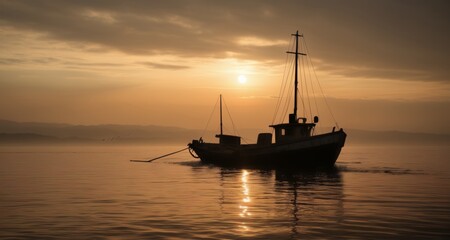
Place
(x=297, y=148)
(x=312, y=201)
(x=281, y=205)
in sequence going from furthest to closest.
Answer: (x=297, y=148) < (x=312, y=201) < (x=281, y=205)

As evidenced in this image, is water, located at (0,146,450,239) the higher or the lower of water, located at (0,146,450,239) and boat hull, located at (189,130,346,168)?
the lower

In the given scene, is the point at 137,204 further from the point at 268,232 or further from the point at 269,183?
the point at 269,183

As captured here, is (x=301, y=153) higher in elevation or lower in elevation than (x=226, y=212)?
higher

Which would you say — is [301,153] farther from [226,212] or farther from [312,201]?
[226,212]

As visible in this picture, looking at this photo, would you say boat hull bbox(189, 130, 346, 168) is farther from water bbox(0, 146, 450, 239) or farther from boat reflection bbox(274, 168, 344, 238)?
water bbox(0, 146, 450, 239)

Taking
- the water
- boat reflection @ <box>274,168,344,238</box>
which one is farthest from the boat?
the water

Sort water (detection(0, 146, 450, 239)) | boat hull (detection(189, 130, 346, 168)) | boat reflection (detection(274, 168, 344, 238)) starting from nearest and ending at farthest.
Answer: water (detection(0, 146, 450, 239)) < boat reflection (detection(274, 168, 344, 238)) < boat hull (detection(189, 130, 346, 168))

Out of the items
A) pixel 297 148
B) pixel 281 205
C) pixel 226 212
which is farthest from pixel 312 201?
pixel 297 148

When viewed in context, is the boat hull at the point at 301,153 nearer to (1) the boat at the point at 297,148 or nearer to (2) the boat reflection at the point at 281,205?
(1) the boat at the point at 297,148

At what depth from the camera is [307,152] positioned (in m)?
51.4

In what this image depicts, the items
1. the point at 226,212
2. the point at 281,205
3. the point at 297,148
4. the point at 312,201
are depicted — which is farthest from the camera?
the point at 297,148

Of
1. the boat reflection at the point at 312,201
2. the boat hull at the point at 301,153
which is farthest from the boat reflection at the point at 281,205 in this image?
the boat hull at the point at 301,153

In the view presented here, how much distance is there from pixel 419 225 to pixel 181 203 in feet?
36.9

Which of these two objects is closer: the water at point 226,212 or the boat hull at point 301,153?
the water at point 226,212
